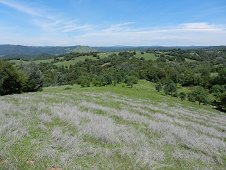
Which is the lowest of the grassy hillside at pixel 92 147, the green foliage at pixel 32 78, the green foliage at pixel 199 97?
the green foliage at pixel 199 97

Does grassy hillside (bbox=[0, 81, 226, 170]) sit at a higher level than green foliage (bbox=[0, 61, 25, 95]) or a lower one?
higher

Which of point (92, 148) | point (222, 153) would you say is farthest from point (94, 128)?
point (222, 153)

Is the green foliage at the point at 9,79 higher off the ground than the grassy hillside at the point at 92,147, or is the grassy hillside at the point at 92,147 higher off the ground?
the grassy hillside at the point at 92,147

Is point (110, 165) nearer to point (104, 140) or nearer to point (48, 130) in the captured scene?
point (104, 140)

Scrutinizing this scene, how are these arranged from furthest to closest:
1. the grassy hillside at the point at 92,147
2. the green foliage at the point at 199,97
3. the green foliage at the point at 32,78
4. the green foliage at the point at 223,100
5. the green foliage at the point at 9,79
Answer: the green foliage at the point at 199,97
the green foliage at the point at 223,100
the green foliage at the point at 32,78
the green foliage at the point at 9,79
the grassy hillside at the point at 92,147

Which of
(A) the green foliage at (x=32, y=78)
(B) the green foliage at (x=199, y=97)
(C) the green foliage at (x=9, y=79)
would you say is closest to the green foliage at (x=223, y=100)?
(B) the green foliage at (x=199, y=97)

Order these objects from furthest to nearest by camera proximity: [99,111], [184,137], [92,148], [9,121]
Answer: [99,111] → [184,137] → [9,121] → [92,148]

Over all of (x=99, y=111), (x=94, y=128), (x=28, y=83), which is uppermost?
(x=94, y=128)

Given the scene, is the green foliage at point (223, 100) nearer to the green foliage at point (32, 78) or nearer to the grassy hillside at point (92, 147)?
the green foliage at point (32, 78)

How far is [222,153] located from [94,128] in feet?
23.5

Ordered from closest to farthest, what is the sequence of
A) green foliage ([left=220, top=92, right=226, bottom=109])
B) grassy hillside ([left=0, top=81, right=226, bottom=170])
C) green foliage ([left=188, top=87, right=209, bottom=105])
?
grassy hillside ([left=0, top=81, right=226, bottom=170])
green foliage ([left=220, top=92, right=226, bottom=109])
green foliage ([left=188, top=87, right=209, bottom=105])

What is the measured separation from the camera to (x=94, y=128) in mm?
15250

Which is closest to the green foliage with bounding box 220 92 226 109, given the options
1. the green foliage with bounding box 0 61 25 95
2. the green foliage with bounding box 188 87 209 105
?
the green foliage with bounding box 188 87 209 105

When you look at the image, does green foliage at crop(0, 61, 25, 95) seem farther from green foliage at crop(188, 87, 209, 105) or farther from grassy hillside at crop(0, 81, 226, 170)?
green foliage at crop(188, 87, 209, 105)
